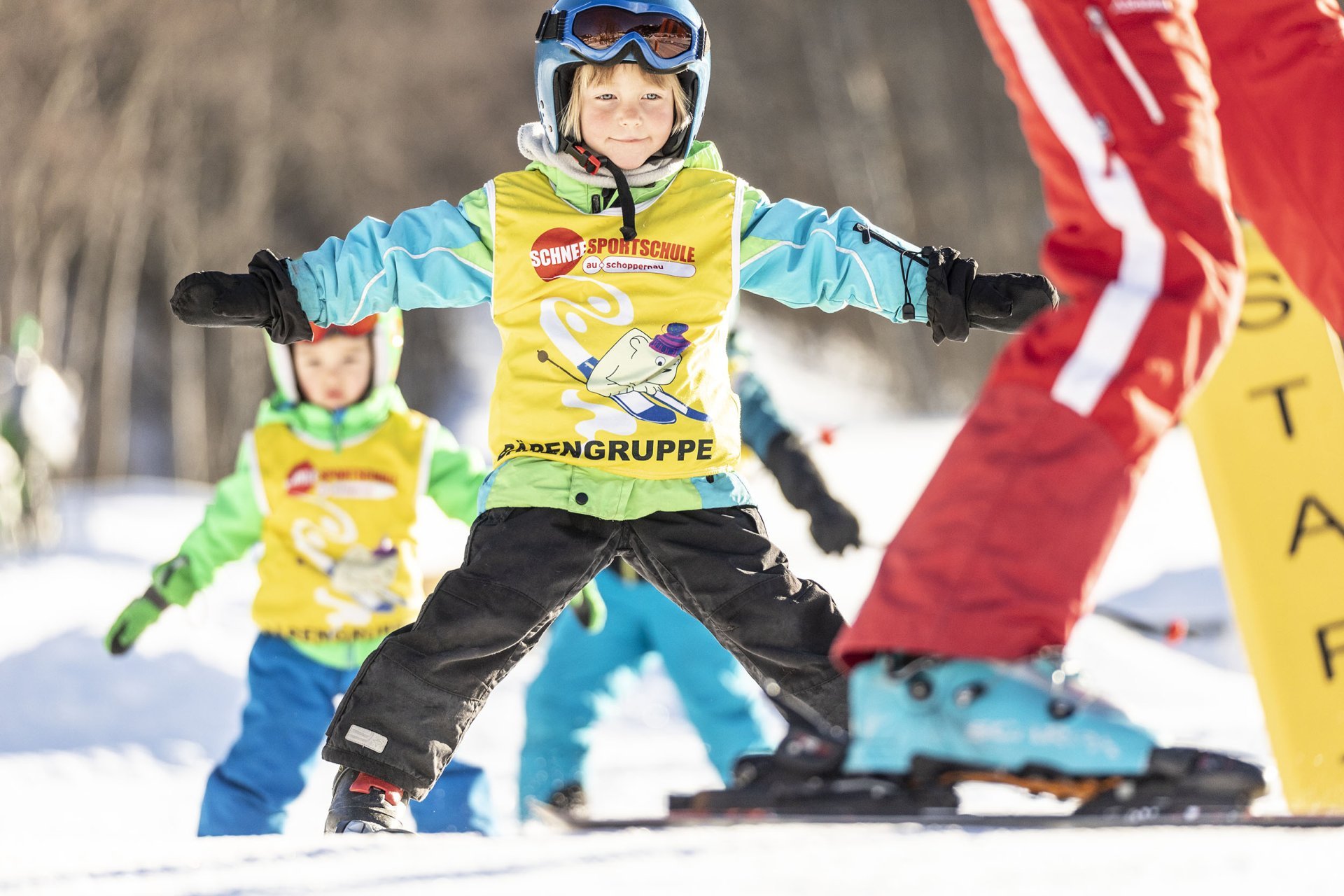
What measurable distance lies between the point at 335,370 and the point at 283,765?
111 cm

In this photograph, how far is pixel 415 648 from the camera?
2684mm

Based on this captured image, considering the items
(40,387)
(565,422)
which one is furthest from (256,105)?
(565,422)

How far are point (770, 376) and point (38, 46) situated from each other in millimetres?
14721

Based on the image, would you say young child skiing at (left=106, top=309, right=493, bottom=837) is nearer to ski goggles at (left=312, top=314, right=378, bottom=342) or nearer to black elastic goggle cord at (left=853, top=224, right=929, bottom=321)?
ski goggles at (left=312, top=314, right=378, bottom=342)

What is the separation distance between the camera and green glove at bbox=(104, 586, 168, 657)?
427 centimetres

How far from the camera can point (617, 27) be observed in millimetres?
2936

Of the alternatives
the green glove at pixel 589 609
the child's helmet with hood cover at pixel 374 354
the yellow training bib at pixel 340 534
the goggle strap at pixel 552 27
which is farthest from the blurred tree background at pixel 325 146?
the goggle strap at pixel 552 27

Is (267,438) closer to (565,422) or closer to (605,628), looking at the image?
(605,628)

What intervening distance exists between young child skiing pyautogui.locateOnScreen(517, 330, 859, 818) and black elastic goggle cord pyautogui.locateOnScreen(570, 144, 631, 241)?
1.57m

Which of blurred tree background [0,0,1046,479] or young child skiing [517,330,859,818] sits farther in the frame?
blurred tree background [0,0,1046,479]

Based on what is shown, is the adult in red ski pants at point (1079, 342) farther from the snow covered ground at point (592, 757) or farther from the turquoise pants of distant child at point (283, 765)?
the turquoise pants of distant child at point (283, 765)

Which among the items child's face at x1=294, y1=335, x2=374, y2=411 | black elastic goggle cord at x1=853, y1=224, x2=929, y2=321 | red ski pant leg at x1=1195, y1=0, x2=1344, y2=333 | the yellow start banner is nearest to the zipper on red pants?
red ski pant leg at x1=1195, y1=0, x2=1344, y2=333

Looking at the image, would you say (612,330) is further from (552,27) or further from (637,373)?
(552,27)

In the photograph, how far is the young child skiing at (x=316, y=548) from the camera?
4.01 metres
